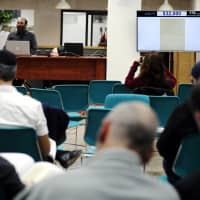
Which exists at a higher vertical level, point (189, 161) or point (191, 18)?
point (191, 18)

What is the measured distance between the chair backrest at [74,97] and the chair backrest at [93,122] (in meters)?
1.83

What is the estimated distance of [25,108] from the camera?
286 cm

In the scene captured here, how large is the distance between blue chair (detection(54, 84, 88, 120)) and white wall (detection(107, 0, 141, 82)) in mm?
2781

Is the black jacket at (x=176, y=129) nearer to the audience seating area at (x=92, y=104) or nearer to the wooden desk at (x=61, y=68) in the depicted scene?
the audience seating area at (x=92, y=104)

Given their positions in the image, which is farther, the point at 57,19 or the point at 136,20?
the point at 57,19

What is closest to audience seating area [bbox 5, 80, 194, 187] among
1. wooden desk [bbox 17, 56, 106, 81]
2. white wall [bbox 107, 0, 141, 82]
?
white wall [bbox 107, 0, 141, 82]

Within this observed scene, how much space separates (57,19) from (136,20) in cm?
681

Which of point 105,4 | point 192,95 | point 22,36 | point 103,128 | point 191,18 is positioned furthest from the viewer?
point 105,4

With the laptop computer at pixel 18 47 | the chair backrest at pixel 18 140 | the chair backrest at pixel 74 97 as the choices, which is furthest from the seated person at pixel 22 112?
the laptop computer at pixel 18 47

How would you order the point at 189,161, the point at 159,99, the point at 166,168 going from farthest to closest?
the point at 159,99
the point at 166,168
the point at 189,161

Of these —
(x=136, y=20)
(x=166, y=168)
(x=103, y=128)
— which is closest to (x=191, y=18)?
(x=136, y=20)

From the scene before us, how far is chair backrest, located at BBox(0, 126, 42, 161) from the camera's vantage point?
2752 millimetres

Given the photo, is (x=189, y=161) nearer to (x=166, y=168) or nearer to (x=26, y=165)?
(x=166, y=168)

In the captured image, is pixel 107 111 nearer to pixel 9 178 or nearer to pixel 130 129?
pixel 9 178
